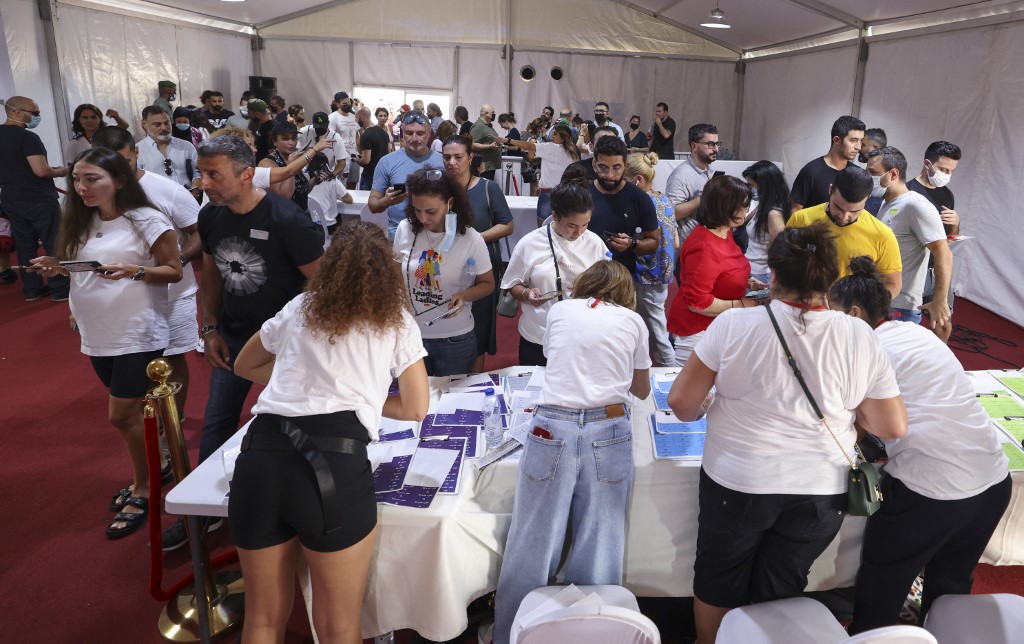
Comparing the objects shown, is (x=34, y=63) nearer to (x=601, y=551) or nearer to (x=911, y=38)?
Result: (x=601, y=551)

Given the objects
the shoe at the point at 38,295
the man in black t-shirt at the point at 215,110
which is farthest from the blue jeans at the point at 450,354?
the man in black t-shirt at the point at 215,110

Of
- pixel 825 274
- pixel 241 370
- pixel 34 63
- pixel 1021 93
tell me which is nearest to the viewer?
pixel 825 274

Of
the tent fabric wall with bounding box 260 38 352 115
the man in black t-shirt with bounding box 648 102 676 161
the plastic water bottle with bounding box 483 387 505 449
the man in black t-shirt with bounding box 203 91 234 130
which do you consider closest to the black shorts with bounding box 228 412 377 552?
the plastic water bottle with bounding box 483 387 505 449

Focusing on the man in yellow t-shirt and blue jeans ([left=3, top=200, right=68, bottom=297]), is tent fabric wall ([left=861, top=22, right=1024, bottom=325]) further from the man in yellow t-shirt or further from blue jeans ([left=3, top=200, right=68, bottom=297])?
blue jeans ([left=3, top=200, right=68, bottom=297])

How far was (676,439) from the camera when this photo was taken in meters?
2.16

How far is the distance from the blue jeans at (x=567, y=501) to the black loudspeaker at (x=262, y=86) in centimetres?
1080

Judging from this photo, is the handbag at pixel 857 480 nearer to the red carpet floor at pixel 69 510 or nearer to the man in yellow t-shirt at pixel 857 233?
the red carpet floor at pixel 69 510

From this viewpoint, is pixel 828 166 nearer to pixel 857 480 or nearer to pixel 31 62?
pixel 857 480

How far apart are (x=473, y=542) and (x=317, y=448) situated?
1.92 feet

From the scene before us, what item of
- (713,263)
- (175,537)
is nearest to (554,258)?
(713,263)

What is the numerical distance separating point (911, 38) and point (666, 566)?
25.0 feet

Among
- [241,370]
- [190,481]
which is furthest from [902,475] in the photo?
[190,481]

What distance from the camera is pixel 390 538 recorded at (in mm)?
1857

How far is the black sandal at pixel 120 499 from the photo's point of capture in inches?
113
